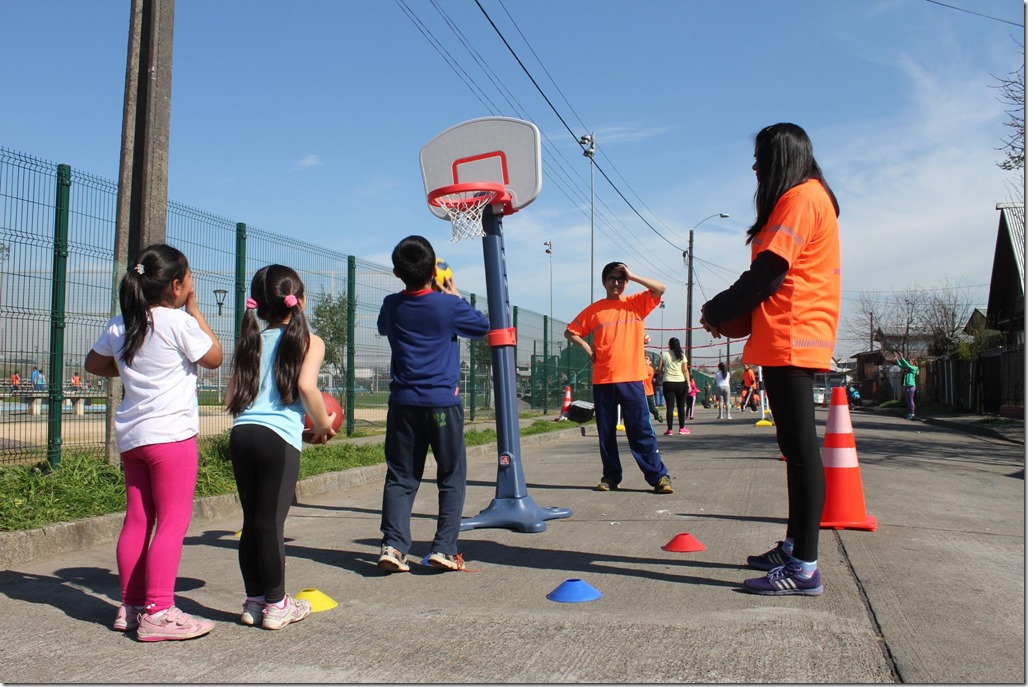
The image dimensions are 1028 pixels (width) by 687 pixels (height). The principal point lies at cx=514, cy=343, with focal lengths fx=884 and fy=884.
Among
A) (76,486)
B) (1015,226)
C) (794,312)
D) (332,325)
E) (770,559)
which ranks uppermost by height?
(1015,226)

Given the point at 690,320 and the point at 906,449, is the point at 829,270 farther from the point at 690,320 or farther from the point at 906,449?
the point at 690,320

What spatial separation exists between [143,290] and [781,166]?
280 cm

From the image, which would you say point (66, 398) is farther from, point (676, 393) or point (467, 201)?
point (676, 393)

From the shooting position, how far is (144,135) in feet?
24.2

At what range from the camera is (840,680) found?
2.79 m

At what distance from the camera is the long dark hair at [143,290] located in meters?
3.51

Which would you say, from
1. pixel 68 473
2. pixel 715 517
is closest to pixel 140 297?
pixel 68 473

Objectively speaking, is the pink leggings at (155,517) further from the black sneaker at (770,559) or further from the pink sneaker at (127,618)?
the black sneaker at (770,559)

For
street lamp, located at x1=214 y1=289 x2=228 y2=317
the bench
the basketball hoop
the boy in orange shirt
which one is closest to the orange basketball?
the basketball hoop

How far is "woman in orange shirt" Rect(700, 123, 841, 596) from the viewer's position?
3.82 metres

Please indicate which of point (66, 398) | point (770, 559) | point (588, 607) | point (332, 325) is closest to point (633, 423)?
point (770, 559)

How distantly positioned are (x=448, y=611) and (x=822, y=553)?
2.15m

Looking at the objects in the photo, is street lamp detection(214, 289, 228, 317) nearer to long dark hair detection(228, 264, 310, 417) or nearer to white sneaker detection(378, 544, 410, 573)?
white sneaker detection(378, 544, 410, 573)

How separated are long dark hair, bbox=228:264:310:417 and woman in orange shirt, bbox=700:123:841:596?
5.97ft
